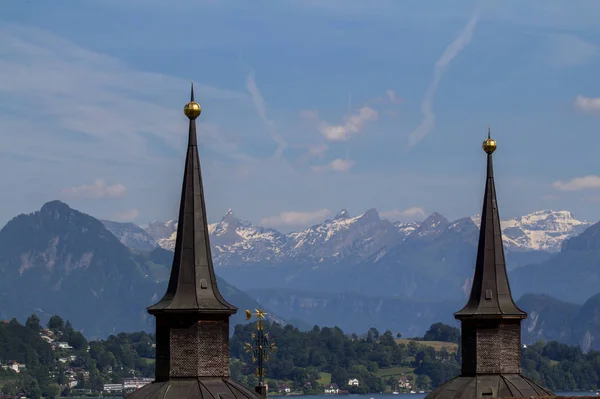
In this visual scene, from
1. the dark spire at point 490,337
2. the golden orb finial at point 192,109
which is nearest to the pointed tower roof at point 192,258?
the golden orb finial at point 192,109

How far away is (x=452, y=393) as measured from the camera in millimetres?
73938

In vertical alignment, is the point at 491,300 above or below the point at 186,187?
below

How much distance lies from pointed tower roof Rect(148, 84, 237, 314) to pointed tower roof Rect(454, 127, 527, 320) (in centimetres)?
1191

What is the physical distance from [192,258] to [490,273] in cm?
1471

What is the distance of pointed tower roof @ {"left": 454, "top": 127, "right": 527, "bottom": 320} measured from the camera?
74.6 m

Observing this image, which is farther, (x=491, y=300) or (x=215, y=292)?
(x=491, y=300)

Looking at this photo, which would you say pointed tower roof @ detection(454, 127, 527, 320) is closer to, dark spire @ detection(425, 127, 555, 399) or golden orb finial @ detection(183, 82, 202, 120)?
dark spire @ detection(425, 127, 555, 399)

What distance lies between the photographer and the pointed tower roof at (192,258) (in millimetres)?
67312

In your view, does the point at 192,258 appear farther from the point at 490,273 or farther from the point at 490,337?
the point at 490,273

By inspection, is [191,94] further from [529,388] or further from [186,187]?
[529,388]

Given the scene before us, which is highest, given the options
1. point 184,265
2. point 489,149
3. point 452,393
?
point 489,149

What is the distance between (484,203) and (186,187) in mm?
15127

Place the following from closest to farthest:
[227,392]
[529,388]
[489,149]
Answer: [227,392] → [529,388] → [489,149]

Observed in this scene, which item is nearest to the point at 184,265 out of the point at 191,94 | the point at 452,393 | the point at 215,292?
the point at 215,292
